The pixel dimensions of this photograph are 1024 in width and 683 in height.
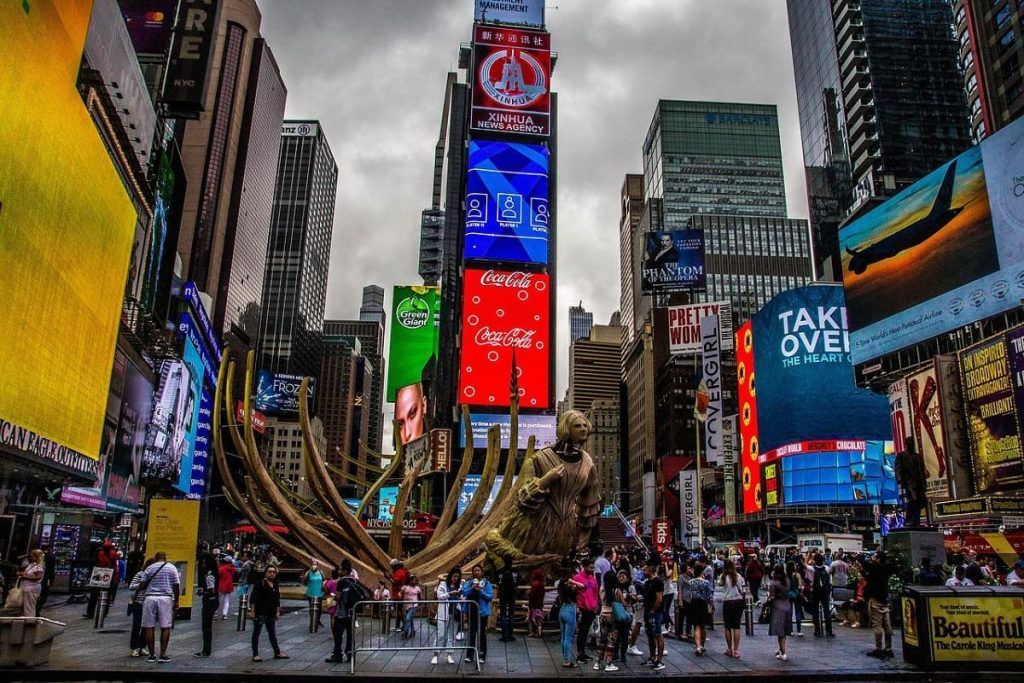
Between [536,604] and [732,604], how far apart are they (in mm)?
3791

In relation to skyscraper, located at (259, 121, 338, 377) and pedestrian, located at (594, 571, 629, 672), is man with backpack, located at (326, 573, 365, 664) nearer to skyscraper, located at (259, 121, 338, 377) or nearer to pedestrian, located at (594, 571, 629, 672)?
pedestrian, located at (594, 571, 629, 672)

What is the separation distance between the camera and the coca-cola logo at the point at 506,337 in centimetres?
5575

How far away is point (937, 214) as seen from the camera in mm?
42531

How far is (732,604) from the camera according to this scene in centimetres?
1205

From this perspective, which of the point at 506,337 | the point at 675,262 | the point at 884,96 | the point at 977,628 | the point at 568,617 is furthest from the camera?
the point at 884,96

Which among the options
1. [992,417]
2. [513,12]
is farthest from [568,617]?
[513,12]

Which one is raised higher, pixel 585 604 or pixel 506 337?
pixel 506 337

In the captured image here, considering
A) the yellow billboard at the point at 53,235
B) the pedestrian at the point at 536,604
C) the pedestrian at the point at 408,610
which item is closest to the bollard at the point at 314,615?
the pedestrian at the point at 408,610

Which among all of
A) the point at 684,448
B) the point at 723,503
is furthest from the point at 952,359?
the point at 684,448

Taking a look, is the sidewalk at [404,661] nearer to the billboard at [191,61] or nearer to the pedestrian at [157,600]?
the pedestrian at [157,600]

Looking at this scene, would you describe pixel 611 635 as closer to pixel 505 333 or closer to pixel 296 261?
pixel 505 333

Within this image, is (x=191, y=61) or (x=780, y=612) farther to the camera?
(x=191, y=61)

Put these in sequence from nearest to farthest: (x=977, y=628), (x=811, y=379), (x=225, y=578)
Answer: (x=977, y=628) → (x=225, y=578) → (x=811, y=379)

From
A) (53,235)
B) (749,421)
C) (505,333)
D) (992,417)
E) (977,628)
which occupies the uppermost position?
(505,333)
